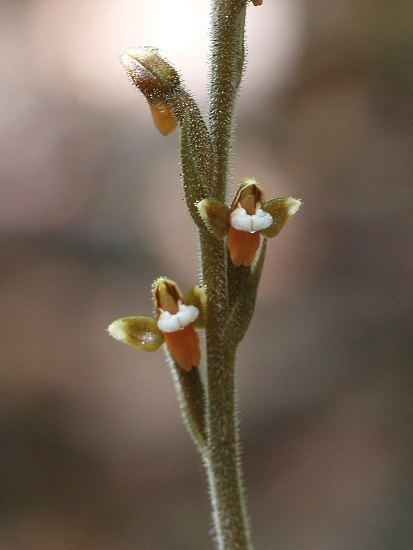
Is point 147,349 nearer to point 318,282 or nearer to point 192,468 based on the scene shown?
point 192,468

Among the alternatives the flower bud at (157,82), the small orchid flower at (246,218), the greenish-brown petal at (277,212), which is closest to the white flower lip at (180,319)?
the small orchid flower at (246,218)

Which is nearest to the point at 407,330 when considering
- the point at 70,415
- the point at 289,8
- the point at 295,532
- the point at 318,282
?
the point at 318,282

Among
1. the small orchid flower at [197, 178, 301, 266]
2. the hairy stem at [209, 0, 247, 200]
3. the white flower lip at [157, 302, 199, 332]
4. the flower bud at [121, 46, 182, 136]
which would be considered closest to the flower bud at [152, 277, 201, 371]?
the white flower lip at [157, 302, 199, 332]

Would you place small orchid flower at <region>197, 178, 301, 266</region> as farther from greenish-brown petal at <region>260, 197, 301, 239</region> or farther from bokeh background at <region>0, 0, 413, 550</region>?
bokeh background at <region>0, 0, 413, 550</region>

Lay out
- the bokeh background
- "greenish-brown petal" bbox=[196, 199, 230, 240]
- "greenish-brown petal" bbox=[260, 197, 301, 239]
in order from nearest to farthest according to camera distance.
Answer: "greenish-brown petal" bbox=[196, 199, 230, 240], "greenish-brown petal" bbox=[260, 197, 301, 239], the bokeh background

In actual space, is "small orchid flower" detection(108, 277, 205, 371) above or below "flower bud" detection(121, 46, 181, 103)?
below

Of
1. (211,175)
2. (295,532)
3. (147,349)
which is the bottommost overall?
(295,532)
